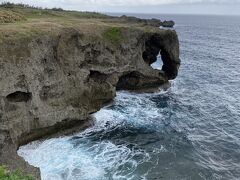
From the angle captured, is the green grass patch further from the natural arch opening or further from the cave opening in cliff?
the cave opening in cliff

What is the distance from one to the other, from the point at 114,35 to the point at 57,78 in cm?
1405

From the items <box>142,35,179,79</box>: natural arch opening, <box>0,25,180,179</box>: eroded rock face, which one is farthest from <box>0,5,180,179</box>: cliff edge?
<box>142,35,179,79</box>: natural arch opening

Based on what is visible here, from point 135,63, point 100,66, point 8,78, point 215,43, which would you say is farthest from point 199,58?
point 8,78

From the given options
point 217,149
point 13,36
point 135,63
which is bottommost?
point 217,149

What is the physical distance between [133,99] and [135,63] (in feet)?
18.0

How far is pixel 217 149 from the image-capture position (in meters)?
40.1

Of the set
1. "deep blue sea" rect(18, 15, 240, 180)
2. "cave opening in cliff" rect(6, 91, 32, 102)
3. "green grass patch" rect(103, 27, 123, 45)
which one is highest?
"green grass patch" rect(103, 27, 123, 45)

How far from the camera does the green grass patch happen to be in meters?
50.7

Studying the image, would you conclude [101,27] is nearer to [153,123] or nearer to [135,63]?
[135,63]

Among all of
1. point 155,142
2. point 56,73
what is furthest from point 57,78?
point 155,142

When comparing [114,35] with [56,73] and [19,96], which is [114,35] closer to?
[56,73]

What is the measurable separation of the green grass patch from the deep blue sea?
8801 mm

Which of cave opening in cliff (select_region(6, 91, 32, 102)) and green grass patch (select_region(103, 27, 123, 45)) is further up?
green grass patch (select_region(103, 27, 123, 45))

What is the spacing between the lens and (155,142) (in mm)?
41000
